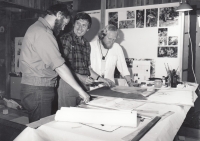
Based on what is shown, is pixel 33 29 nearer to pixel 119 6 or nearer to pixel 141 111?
pixel 141 111

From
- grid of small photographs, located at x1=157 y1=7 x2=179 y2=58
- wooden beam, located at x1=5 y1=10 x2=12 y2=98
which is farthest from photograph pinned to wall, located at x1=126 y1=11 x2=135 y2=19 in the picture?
wooden beam, located at x1=5 y1=10 x2=12 y2=98

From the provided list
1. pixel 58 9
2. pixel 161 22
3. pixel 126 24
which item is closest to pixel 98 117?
pixel 58 9

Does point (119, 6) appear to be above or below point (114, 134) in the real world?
above

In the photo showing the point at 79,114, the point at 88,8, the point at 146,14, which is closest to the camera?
the point at 79,114

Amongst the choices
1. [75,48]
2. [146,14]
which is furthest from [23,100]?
[146,14]

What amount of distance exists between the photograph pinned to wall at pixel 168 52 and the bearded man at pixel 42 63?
1.66m

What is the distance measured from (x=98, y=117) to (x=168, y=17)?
227 cm

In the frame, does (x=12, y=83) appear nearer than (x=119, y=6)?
No

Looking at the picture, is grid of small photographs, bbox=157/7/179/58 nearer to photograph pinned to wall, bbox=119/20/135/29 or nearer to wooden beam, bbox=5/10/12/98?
photograph pinned to wall, bbox=119/20/135/29

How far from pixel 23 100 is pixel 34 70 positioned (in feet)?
0.95

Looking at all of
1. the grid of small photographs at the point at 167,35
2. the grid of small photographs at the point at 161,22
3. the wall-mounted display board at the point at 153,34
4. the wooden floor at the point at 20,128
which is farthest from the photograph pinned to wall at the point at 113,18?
the wooden floor at the point at 20,128

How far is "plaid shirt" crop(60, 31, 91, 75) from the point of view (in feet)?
7.22

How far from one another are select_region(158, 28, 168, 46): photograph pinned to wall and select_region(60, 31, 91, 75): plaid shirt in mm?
1210

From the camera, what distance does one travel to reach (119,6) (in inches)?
128
